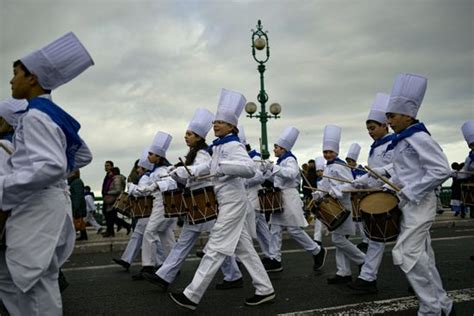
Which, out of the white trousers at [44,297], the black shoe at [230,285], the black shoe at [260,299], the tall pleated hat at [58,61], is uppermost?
the tall pleated hat at [58,61]

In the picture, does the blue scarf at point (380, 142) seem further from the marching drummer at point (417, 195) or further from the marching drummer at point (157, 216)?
the marching drummer at point (157, 216)

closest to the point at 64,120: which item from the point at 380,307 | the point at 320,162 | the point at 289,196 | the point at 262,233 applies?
the point at 380,307

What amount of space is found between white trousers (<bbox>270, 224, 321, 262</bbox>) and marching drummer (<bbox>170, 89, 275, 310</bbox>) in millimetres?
2357

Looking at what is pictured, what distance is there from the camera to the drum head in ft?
16.1

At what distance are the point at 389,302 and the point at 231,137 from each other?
251 centimetres

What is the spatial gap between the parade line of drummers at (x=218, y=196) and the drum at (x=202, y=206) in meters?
0.01

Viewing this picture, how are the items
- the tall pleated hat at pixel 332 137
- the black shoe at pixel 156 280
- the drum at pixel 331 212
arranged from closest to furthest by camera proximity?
the black shoe at pixel 156 280, the drum at pixel 331 212, the tall pleated hat at pixel 332 137

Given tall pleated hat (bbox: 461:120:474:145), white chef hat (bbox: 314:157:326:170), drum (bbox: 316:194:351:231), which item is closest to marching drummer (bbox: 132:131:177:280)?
drum (bbox: 316:194:351:231)

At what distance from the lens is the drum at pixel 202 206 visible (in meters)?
6.20

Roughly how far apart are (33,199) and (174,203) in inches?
144

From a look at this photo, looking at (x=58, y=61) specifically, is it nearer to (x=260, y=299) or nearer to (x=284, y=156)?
(x=260, y=299)

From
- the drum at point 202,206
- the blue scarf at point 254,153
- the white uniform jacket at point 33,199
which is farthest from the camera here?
the blue scarf at point 254,153

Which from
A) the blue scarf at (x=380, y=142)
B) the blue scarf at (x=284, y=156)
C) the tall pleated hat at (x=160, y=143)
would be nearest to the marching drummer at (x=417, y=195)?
the blue scarf at (x=380, y=142)

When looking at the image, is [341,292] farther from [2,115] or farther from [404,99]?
[2,115]
